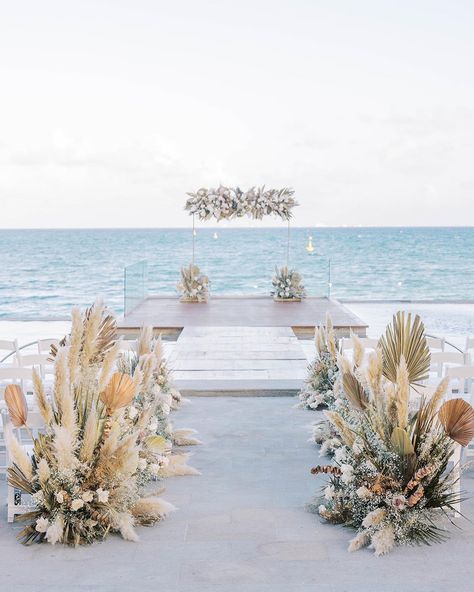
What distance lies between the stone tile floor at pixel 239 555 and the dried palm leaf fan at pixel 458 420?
0.64 metres

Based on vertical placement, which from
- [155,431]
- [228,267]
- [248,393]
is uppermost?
[155,431]

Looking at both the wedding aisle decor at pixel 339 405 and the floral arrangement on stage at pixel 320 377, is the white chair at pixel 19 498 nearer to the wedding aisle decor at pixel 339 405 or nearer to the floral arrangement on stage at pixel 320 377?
the wedding aisle decor at pixel 339 405

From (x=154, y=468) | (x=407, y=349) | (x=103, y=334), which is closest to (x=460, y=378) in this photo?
(x=407, y=349)

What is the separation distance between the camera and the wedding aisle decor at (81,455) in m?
4.81

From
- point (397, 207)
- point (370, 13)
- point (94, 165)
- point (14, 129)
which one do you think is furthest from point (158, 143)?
point (370, 13)

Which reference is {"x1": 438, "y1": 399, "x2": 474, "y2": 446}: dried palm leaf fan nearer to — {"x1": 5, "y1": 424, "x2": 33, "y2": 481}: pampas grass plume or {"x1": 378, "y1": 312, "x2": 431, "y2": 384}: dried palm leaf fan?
{"x1": 378, "y1": 312, "x2": 431, "y2": 384}: dried palm leaf fan

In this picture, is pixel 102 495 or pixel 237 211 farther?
pixel 237 211

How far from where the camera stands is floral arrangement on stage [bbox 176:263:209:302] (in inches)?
721

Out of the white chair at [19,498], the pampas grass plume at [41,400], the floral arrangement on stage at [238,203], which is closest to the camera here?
the pampas grass plume at [41,400]

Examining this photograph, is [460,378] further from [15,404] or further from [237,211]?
[237,211]

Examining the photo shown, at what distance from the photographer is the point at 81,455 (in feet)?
16.0

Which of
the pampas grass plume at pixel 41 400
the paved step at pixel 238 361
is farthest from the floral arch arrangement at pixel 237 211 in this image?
the pampas grass plume at pixel 41 400

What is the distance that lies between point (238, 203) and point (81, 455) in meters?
14.1

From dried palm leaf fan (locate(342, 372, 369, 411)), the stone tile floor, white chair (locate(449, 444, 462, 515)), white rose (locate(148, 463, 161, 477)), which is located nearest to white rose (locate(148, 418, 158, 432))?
white rose (locate(148, 463, 161, 477))
